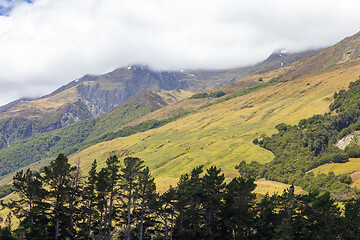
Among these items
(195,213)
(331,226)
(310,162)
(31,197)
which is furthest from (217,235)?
(310,162)

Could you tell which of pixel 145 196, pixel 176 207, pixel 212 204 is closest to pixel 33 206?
pixel 145 196

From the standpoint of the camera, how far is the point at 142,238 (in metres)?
63.5

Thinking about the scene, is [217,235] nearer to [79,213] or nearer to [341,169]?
[79,213]

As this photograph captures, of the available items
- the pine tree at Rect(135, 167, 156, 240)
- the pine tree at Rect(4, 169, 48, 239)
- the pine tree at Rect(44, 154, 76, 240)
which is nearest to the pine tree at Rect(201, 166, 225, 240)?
the pine tree at Rect(135, 167, 156, 240)

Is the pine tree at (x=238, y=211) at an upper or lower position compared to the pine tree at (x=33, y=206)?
lower

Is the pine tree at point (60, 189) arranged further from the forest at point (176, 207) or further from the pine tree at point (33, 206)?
the pine tree at point (33, 206)

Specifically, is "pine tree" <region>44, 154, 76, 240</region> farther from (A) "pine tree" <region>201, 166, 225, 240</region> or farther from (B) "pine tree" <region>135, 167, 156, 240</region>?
(A) "pine tree" <region>201, 166, 225, 240</region>

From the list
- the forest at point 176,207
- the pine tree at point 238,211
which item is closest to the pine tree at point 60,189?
the forest at point 176,207

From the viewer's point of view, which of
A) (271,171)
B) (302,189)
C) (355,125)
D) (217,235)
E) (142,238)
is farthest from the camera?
(355,125)

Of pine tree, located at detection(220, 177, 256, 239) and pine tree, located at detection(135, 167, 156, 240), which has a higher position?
pine tree, located at detection(135, 167, 156, 240)

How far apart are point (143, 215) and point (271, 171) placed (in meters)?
132

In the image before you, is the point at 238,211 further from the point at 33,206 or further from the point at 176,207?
the point at 33,206

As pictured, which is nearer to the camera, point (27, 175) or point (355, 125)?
point (27, 175)

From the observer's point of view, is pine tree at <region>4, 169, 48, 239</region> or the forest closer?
pine tree at <region>4, 169, 48, 239</region>
